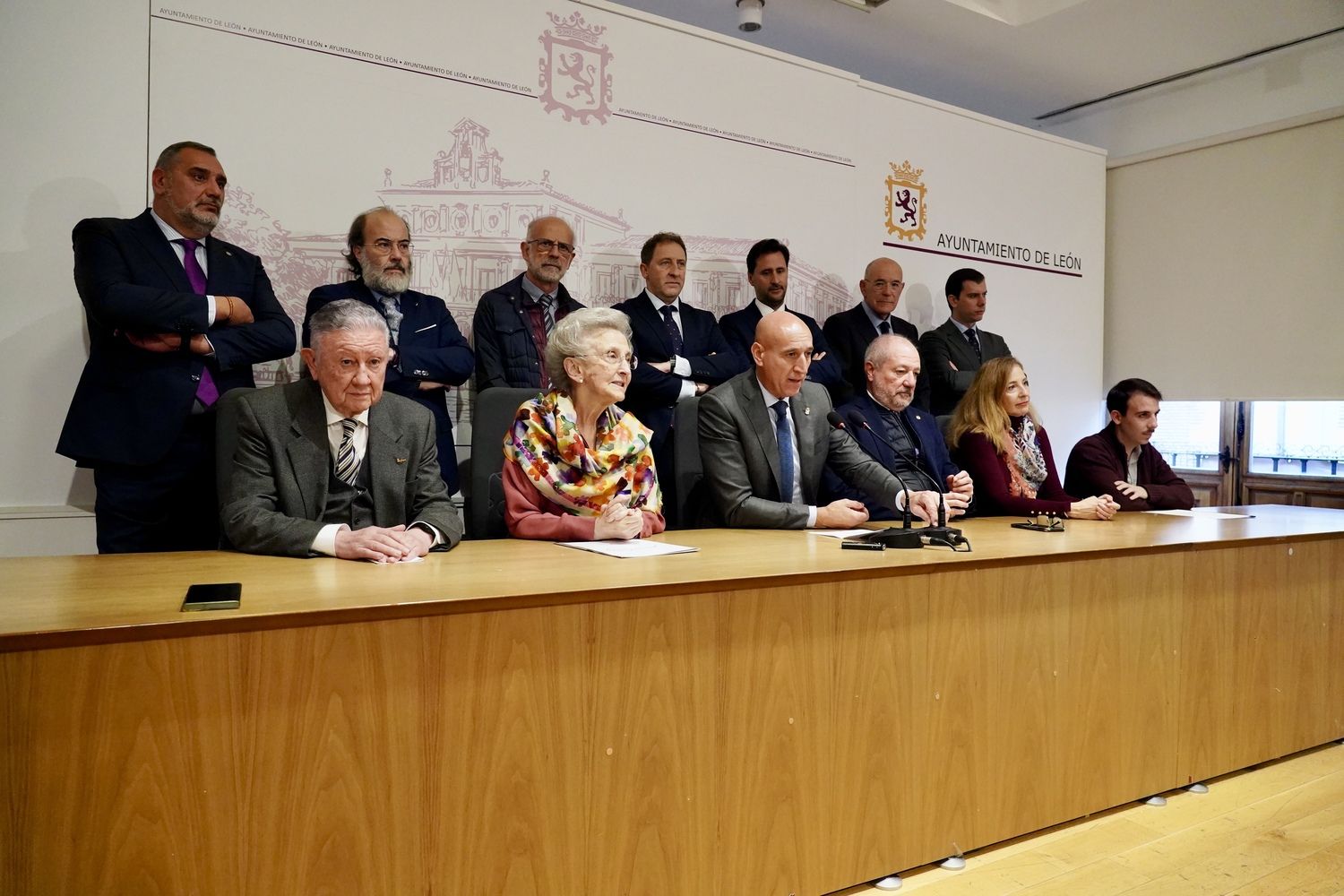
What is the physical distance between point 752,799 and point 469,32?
10.4 feet

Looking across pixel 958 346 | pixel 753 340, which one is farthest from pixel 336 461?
pixel 958 346

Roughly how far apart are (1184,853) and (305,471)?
2144 millimetres

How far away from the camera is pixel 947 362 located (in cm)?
448

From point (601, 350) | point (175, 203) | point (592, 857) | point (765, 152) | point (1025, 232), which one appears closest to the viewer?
point (592, 857)

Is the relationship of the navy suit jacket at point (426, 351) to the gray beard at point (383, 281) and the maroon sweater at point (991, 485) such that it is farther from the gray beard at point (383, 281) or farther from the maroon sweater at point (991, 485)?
the maroon sweater at point (991, 485)

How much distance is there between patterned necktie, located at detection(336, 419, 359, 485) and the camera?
211cm

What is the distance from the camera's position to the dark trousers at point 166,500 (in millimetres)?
2617

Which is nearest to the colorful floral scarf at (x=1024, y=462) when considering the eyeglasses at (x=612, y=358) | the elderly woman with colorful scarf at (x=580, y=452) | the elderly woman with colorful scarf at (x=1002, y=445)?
the elderly woman with colorful scarf at (x=1002, y=445)

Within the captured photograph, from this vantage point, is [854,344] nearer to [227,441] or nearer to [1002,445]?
[1002,445]

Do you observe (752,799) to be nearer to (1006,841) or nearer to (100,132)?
(1006,841)

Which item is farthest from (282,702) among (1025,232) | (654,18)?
(1025,232)

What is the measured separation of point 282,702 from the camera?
1342 mm

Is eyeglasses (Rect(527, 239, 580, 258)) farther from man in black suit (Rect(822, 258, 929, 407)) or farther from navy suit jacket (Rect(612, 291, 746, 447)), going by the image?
man in black suit (Rect(822, 258, 929, 407))

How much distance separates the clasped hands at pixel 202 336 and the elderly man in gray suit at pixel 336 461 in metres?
0.71
